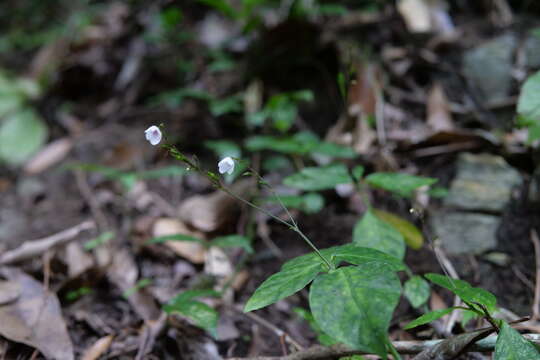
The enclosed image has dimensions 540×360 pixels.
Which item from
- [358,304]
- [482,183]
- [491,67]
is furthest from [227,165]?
[491,67]

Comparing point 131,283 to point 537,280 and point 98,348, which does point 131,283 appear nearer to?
point 98,348

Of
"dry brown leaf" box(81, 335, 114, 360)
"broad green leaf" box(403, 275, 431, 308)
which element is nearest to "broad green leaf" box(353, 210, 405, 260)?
"broad green leaf" box(403, 275, 431, 308)

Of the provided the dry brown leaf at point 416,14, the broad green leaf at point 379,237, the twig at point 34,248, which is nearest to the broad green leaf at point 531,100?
the broad green leaf at point 379,237

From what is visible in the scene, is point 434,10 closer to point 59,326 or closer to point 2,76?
point 59,326

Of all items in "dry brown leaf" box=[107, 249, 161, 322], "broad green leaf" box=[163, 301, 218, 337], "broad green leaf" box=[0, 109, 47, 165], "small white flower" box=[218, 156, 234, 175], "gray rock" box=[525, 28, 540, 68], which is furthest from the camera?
"broad green leaf" box=[0, 109, 47, 165]

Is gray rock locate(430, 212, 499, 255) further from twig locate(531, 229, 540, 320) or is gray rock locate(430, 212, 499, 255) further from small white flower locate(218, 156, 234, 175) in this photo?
small white flower locate(218, 156, 234, 175)

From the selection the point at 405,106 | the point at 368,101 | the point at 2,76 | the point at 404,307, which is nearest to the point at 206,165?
the point at 368,101
